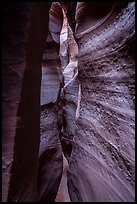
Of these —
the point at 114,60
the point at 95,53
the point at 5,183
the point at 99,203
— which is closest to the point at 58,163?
the point at 99,203

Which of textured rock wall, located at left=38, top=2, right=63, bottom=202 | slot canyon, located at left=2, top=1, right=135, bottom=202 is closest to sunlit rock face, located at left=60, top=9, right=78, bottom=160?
textured rock wall, located at left=38, top=2, right=63, bottom=202

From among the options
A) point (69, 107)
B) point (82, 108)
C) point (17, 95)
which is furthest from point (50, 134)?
point (17, 95)

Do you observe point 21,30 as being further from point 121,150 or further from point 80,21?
point 80,21

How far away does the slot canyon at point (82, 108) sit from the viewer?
51.6 inches

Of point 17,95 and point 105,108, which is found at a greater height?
point 17,95

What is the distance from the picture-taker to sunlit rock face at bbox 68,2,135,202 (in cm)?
170

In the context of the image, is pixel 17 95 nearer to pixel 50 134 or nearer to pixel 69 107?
pixel 50 134

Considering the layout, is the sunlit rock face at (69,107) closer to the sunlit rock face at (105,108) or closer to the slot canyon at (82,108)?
the slot canyon at (82,108)

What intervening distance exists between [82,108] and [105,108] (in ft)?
2.32

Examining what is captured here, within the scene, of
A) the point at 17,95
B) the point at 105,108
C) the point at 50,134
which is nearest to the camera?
the point at 17,95

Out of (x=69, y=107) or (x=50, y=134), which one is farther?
(x=69, y=107)

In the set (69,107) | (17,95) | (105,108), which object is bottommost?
(69,107)

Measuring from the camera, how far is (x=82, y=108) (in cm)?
279

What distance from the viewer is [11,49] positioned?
1320mm
